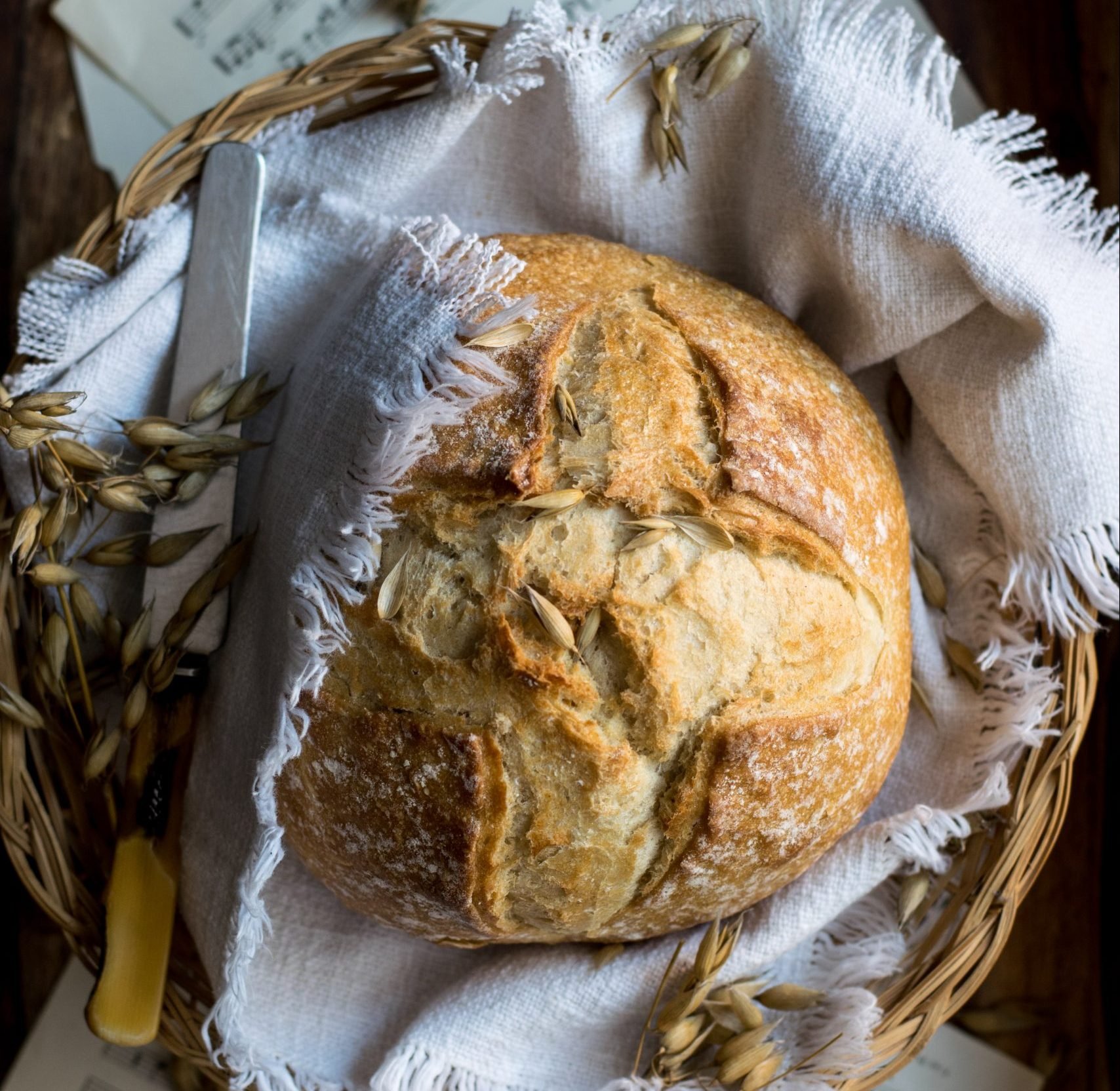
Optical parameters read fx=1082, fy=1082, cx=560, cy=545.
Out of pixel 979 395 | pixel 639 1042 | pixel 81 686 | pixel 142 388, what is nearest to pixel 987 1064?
pixel 639 1042

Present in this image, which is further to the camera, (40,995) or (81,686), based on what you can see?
(40,995)

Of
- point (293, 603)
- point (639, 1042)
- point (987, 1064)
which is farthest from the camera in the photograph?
point (987, 1064)

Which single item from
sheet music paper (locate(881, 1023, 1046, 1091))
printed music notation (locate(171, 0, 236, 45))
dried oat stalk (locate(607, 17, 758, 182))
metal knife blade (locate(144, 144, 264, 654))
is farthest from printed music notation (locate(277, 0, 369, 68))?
sheet music paper (locate(881, 1023, 1046, 1091))

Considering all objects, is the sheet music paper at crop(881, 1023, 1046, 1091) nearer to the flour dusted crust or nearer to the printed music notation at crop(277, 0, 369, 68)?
the flour dusted crust

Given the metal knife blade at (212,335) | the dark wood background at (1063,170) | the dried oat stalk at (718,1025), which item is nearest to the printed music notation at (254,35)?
the dark wood background at (1063,170)

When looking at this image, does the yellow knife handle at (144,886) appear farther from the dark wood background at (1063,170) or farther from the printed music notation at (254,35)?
the printed music notation at (254,35)

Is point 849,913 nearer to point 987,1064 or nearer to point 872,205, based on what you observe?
point 987,1064

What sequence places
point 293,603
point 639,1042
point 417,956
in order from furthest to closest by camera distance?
point 417,956
point 639,1042
point 293,603
